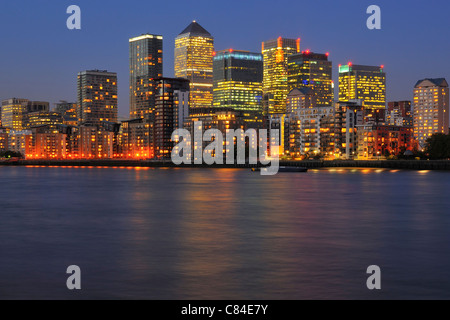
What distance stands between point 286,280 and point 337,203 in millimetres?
43918

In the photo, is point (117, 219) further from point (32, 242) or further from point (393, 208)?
point (393, 208)

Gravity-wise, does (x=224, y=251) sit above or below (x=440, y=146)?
below

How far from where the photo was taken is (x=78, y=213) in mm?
54844

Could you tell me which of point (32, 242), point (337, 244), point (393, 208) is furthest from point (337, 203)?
point (32, 242)

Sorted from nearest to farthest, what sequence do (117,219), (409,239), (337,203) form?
(409,239), (117,219), (337,203)

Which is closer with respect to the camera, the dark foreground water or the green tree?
the dark foreground water

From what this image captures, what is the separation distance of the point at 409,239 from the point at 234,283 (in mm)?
18097

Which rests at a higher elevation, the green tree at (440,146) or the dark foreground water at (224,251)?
the green tree at (440,146)

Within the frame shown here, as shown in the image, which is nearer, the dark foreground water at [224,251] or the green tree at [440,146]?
the dark foreground water at [224,251]

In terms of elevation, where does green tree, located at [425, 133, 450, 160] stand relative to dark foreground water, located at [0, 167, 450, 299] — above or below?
above

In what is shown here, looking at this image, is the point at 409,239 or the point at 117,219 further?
the point at 117,219

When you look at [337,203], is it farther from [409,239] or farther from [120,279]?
[120,279]

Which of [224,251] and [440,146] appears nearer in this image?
[224,251]
